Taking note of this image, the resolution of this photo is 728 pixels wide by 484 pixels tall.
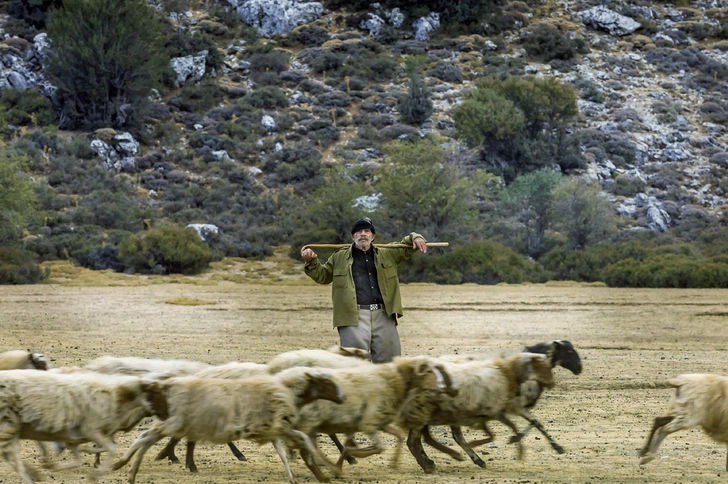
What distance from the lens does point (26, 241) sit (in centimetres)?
4328

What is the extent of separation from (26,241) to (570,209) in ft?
74.9

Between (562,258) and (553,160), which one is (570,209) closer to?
(562,258)

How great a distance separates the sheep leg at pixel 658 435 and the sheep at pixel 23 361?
537 centimetres

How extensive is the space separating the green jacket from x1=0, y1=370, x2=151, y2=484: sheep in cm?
271

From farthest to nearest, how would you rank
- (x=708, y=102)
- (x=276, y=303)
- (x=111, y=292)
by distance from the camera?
(x=708, y=102) → (x=111, y=292) → (x=276, y=303)

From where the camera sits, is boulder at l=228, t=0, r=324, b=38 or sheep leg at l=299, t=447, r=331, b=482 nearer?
sheep leg at l=299, t=447, r=331, b=482

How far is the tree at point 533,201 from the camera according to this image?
4909 centimetres

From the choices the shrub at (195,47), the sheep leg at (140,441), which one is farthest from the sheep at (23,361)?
the shrub at (195,47)

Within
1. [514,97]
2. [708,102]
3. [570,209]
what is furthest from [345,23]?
[570,209]

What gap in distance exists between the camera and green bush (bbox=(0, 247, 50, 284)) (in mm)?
34875

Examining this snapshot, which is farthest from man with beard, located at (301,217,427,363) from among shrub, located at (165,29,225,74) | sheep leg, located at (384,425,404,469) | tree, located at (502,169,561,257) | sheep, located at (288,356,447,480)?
shrub, located at (165,29,225,74)

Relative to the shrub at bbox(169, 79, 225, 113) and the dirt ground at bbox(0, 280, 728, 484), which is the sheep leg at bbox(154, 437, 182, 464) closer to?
the dirt ground at bbox(0, 280, 728, 484)

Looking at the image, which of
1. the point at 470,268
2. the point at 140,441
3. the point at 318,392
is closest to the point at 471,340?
the point at 318,392

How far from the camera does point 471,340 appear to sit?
22.3 m
